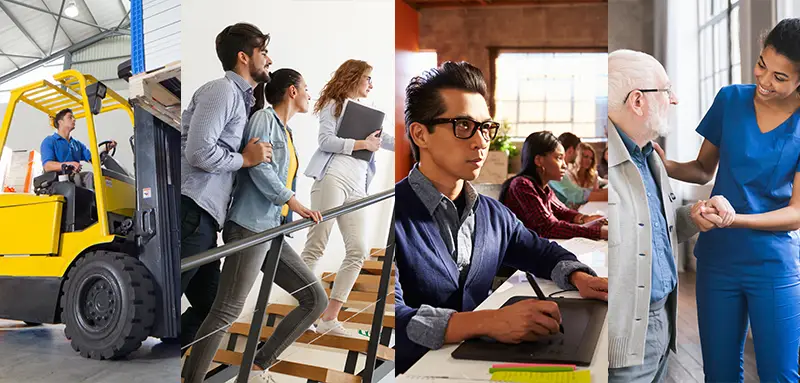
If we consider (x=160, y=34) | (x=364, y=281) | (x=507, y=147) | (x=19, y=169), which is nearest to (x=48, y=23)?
(x=19, y=169)

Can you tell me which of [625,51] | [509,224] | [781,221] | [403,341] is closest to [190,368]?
[403,341]

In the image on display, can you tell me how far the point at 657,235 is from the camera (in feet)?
5.57

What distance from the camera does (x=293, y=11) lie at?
2.05 meters

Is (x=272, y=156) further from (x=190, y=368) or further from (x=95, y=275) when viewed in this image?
(x=95, y=275)

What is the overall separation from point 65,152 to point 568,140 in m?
2.59

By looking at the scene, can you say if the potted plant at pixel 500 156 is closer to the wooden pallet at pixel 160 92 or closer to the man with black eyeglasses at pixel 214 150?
the man with black eyeglasses at pixel 214 150

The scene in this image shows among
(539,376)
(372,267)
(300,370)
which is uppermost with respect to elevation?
(372,267)

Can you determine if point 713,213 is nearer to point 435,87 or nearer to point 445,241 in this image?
point 445,241

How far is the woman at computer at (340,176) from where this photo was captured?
206 centimetres

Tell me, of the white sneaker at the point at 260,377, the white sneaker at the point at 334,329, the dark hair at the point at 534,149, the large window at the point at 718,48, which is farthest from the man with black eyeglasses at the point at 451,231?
the large window at the point at 718,48

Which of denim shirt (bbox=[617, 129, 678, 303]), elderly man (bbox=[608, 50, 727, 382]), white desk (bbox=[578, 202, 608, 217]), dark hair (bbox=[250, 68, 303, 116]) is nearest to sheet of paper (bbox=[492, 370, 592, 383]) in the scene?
elderly man (bbox=[608, 50, 727, 382])

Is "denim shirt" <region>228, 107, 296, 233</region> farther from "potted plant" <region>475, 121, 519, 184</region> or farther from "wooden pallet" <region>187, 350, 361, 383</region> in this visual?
"potted plant" <region>475, 121, 519, 184</region>

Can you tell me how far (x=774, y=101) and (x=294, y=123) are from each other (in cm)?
132

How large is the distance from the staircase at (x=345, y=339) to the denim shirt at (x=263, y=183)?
0.29 m
